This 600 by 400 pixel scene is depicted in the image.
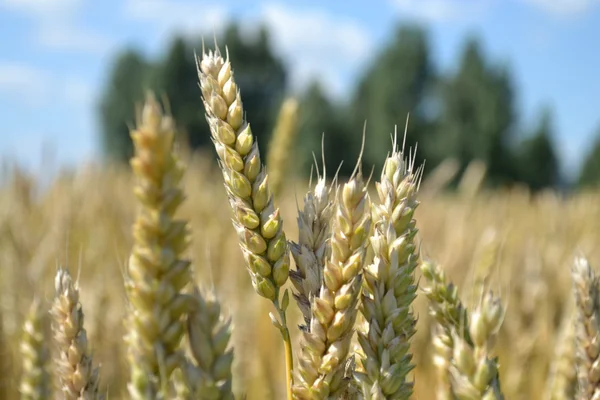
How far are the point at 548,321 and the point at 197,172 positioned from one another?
2.64 m

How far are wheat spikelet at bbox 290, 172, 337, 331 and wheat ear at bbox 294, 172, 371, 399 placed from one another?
30mm

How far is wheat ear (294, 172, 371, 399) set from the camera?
0.57 meters

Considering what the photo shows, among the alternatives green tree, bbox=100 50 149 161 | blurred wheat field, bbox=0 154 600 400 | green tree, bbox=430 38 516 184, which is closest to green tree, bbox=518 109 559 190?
green tree, bbox=430 38 516 184

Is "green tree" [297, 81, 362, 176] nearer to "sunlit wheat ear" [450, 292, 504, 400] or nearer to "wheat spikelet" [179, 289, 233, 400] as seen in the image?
"sunlit wheat ear" [450, 292, 504, 400]

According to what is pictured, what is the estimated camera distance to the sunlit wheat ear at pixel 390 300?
59 centimetres

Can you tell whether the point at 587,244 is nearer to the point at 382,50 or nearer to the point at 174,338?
the point at 174,338

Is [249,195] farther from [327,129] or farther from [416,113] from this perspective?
[416,113]

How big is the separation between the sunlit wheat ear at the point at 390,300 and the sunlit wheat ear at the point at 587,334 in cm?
24

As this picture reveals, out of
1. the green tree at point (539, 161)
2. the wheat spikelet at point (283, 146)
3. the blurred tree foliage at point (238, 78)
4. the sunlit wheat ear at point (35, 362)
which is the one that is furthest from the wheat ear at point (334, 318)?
the blurred tree foliage at point (238, 78)

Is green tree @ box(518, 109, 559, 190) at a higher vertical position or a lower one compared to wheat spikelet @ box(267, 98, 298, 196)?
lower

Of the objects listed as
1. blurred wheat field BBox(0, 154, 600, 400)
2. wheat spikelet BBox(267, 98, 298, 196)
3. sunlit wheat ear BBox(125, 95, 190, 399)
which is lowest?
blurred wheat field BBox(0, 154, 600, 400)

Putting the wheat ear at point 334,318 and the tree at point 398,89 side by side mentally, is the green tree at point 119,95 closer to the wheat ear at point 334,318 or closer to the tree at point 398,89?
the tree at point 398,89

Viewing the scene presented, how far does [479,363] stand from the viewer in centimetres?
55

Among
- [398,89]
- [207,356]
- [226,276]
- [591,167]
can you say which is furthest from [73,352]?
[591,167]
